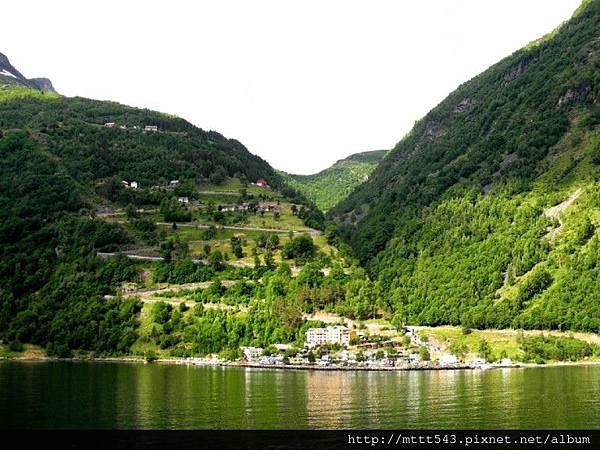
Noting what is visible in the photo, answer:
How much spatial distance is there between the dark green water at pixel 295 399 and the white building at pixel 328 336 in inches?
880

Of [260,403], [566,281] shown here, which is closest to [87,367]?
[260,403]

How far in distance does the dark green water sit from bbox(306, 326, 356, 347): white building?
73.3 ft

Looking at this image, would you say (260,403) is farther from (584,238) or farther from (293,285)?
(584,238)

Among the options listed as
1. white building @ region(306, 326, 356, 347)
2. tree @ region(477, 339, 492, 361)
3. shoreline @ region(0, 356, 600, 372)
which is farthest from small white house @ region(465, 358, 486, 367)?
white building @ region(306, 326, 356, 347)

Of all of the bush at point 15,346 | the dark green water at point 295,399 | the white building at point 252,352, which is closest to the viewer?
the dark green water at point 295,399

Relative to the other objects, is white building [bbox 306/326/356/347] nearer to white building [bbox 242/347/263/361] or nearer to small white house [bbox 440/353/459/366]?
white building [bbox 242/347/263/361]

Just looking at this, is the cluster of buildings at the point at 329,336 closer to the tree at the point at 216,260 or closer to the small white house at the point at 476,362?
the small white house at the point at 476,362

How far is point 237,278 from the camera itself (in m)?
182

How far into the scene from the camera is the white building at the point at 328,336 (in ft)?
517

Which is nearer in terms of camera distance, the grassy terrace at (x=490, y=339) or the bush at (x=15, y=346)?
the grassy terrace at (x=490, y=339)

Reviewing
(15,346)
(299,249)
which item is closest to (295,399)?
(15,346)

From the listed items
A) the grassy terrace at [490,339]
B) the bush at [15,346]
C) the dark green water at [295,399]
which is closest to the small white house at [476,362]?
the grassy terrace at [490,339]

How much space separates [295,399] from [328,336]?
64.9m

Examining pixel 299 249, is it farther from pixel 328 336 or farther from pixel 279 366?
pixel 279 366
